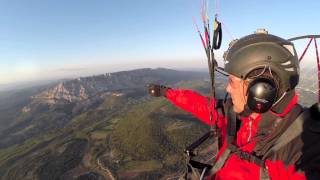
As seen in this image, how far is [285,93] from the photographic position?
384 centimetres

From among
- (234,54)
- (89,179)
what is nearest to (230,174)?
(234,54)

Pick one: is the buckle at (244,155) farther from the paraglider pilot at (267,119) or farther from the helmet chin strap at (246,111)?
the helmet chin strap at (246,111)

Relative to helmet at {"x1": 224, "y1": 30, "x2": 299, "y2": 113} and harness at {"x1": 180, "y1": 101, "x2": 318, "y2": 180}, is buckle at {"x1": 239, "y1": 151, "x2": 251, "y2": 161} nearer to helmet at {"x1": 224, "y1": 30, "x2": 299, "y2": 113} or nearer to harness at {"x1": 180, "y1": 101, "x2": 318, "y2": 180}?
harness at {"x1": 180, "y1": 101, "x2": 318, "y2": 180}

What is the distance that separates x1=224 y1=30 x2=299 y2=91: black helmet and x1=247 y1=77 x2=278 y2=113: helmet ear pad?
212mm

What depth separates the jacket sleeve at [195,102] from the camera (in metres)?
5.29

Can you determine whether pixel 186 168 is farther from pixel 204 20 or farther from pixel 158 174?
pixel 158 174

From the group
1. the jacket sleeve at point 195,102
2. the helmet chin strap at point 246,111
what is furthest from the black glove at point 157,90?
the helmet chin strap at point 246,111

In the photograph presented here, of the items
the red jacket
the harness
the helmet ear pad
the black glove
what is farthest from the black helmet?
the black glove

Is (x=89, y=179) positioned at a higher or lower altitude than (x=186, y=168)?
lower

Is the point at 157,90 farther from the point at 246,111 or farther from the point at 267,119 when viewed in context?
the point at 267,119

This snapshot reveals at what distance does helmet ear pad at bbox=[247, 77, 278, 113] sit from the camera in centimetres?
364

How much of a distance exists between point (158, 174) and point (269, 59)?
167085 mm

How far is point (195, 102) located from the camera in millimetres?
5461

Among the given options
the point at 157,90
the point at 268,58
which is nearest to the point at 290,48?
the point at 268,58
